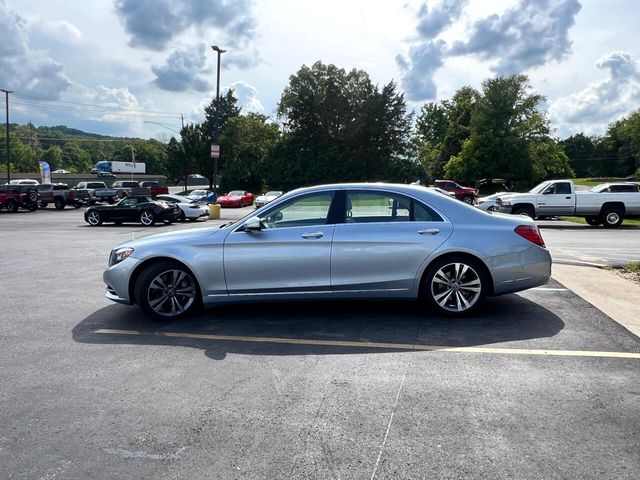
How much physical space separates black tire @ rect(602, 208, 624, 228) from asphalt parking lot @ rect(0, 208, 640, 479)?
54.6 ft

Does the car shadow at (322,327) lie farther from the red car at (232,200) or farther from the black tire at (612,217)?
the red car at (232,200)

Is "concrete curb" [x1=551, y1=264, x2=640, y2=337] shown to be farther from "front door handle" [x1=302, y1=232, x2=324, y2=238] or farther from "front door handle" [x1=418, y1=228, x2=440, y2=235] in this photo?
"front door handle" [x1=302, y1=232, x2=324, y2=238]

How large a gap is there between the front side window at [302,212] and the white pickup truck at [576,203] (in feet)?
55.7

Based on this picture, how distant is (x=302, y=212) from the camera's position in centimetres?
587

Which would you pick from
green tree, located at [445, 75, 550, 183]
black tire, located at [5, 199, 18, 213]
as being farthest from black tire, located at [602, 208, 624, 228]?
green tree, located at [445, 75, 550, 183]

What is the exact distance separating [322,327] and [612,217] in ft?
63.2

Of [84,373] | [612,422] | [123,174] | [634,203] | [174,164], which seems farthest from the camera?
[123,174]

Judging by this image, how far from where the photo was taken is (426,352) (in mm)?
4680

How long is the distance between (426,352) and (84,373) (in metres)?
3.06

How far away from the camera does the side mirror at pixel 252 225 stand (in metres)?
5.68

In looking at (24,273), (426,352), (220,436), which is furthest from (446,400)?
(24,273)

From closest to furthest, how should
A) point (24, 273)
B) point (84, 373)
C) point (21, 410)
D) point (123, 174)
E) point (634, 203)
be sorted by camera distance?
point (21, 410), point (84, 373), point (24, 273), point (634, 203), point (123, 174)

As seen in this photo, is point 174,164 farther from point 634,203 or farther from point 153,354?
point 153,354

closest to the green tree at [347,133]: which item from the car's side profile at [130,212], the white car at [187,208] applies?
the white car at [187,208]
